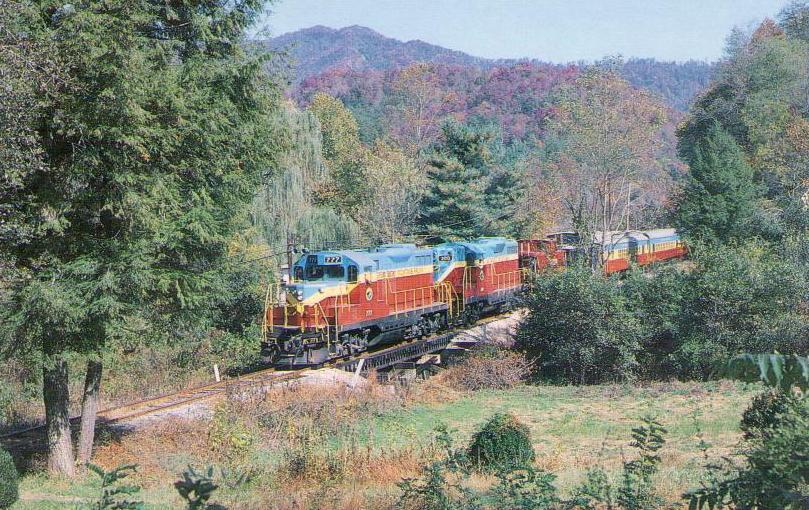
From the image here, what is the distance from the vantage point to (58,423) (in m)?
15.1

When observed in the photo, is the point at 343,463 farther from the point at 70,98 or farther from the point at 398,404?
Answer: the point at 398,404

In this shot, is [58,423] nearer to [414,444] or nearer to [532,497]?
[414,444]

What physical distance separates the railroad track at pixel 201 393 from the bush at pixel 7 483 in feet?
18.5

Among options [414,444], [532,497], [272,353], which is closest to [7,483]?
[532,497]

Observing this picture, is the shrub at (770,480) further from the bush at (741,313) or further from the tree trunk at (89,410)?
the bush at (741,313)

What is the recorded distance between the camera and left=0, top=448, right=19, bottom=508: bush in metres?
11.6

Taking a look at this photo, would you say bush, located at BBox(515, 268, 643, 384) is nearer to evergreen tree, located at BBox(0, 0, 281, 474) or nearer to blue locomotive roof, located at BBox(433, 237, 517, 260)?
blue locomotive roof, located at BBox(433, 237, 517, 260)

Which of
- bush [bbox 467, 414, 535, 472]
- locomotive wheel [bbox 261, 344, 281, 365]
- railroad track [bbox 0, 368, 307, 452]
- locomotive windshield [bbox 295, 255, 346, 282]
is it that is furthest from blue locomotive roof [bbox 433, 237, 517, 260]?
bush [bbox 467, 414, 535, 472]

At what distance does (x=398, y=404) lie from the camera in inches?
931

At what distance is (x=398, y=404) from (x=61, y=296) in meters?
12.6

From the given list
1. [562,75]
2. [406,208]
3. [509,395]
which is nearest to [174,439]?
[509,395]

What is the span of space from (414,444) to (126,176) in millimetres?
8677

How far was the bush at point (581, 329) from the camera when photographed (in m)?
29.8

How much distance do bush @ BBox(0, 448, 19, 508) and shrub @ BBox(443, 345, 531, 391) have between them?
18.4 metres
